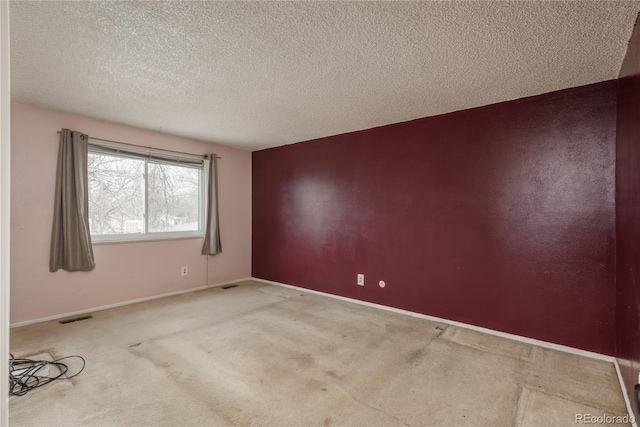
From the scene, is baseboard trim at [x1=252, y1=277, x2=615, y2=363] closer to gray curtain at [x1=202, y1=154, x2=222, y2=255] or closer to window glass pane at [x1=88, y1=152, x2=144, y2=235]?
gray curtain at [x1=202, y1=154, x2=222, y2=255]

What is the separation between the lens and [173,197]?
14.0 ft

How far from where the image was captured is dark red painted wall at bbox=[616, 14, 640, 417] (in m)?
1.67

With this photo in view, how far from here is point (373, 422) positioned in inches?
64.6

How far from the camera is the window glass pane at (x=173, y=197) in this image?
403 centimetres

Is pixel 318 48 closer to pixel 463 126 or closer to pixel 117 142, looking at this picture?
pixel 463 126

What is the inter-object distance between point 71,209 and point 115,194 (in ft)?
1.66

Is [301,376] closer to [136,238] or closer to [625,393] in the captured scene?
[625,393]

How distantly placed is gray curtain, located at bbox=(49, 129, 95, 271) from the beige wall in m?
0.08

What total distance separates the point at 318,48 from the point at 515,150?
2017 millimetres

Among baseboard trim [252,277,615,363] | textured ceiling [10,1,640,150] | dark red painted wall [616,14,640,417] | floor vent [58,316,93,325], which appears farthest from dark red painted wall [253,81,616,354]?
floor vent [58,316,93,325]

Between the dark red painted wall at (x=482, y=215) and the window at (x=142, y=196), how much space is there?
5.54 feet

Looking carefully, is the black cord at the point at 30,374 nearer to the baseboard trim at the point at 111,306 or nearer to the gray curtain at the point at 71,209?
the baseboard trim at the point at 111,306

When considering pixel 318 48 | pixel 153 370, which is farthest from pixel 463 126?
pixel 153 370

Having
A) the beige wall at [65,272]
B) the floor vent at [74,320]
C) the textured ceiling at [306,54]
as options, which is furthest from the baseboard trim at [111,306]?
the textured ceiling at [306,54]
